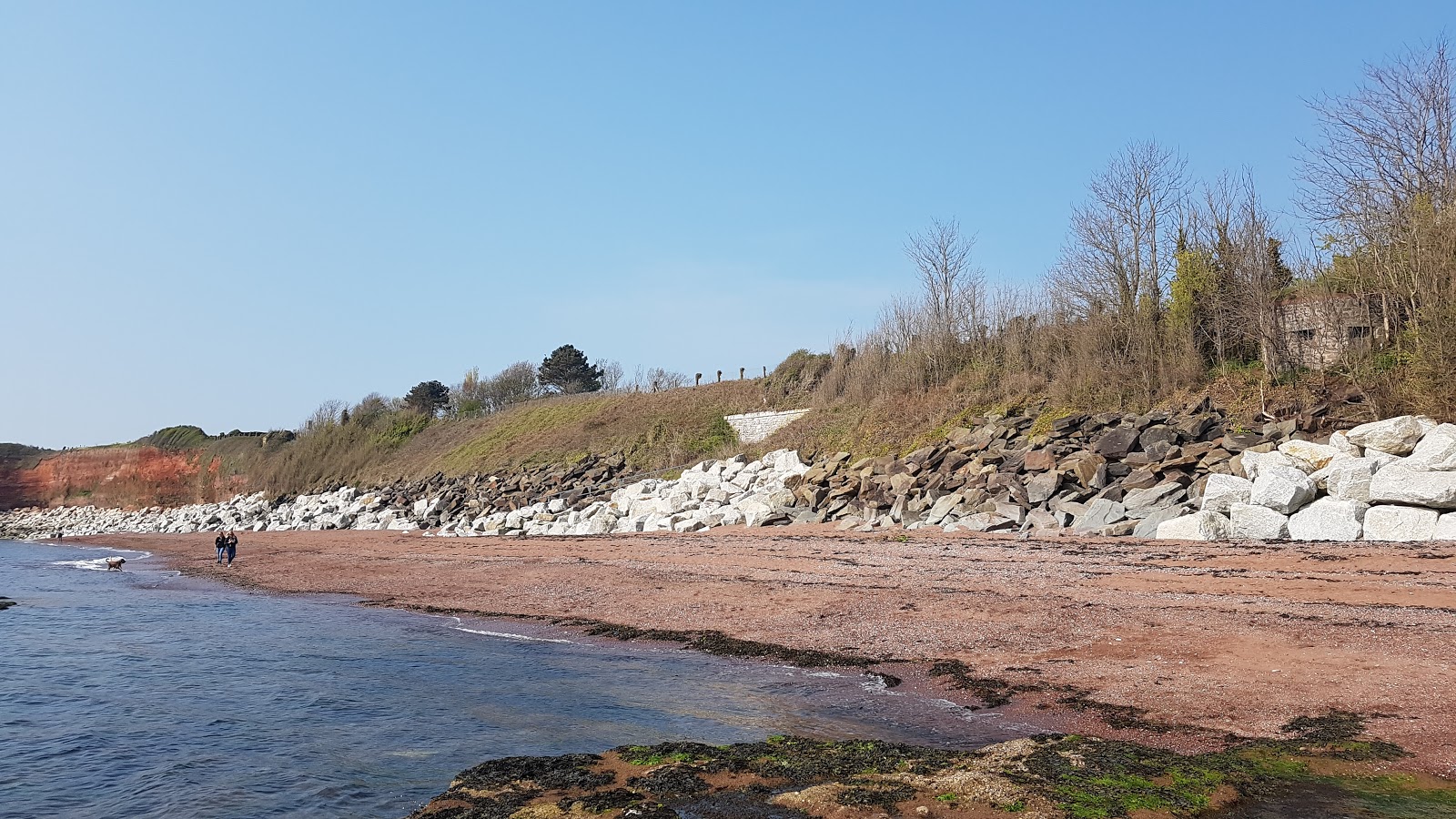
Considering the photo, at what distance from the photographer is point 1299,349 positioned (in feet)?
79.4

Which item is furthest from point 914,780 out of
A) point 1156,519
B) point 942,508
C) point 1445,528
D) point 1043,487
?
point 942,508

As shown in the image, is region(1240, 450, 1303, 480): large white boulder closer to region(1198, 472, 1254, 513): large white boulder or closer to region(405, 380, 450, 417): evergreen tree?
region(1198, 472, 1254, 513): large white boulder

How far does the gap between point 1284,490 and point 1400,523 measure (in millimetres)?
1906

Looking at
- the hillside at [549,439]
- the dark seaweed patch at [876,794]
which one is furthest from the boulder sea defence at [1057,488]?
the dark seaweed patch at [876,794]

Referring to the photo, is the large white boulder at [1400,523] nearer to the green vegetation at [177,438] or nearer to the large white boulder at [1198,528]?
the large white boulder at [1198,528]

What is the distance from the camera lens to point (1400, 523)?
1562cm

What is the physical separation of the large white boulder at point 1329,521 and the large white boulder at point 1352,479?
24 cm

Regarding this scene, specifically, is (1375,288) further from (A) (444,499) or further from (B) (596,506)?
(A) (444,499)

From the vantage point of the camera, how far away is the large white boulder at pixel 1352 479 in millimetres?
16469

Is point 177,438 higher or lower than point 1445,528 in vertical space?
higher

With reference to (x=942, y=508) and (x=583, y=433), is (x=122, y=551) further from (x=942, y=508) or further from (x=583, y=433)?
(x=942, y=508)

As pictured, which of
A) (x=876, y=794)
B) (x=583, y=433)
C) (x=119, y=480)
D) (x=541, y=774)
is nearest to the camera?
(x=876, y=794)

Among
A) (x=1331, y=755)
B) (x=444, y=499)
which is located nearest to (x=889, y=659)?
(x=1331, y=755)

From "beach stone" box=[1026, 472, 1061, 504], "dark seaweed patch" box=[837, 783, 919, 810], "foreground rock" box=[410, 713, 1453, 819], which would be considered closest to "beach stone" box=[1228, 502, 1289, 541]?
"beach stone" box=[1026, 472, 1061, 504]
